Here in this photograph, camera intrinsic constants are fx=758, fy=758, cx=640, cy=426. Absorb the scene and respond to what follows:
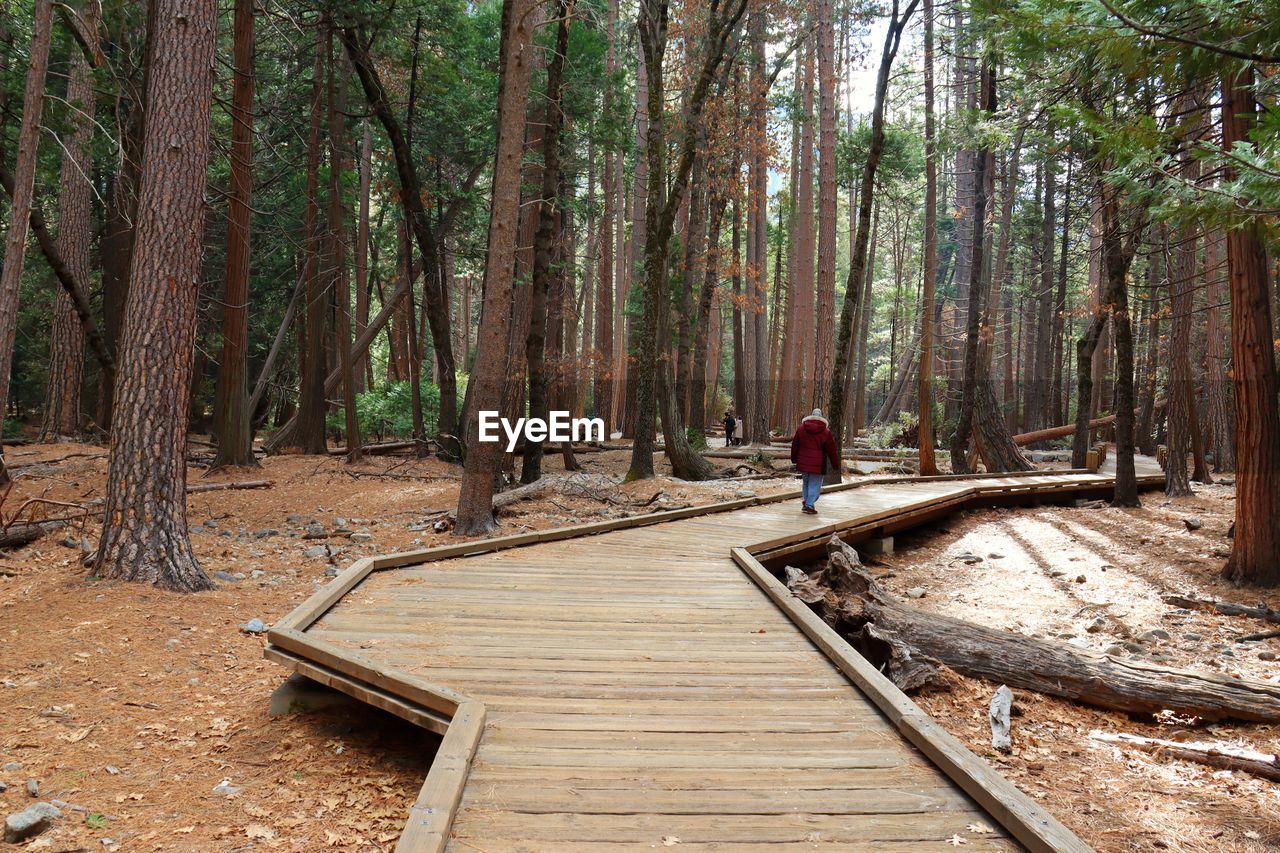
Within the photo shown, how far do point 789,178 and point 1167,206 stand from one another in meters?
24.8

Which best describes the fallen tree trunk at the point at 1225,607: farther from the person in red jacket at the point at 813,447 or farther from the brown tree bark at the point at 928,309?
the brown tree bark at the point at 928,309

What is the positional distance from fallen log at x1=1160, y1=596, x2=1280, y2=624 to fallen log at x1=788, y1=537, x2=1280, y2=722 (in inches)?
112

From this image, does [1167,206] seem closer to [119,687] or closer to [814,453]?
[814,453]

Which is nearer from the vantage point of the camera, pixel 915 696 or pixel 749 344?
pixel 915 696

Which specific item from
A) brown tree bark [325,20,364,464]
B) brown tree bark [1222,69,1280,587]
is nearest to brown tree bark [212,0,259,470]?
brown tree bark [325,20,364,464]

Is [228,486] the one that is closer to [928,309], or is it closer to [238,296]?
[238,296]

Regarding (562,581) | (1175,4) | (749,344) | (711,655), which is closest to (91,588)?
(562,581)

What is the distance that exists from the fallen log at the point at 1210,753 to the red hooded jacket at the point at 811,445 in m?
6.00

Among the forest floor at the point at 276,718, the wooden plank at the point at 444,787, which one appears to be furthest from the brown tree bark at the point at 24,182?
the wooden plank at the point at 444,787

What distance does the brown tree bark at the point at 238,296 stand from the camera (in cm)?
1290

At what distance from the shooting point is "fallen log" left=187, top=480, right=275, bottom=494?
11.8 metres

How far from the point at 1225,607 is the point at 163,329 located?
11.2 m

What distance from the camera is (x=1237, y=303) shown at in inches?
356

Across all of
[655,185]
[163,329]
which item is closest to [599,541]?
[163,329]
